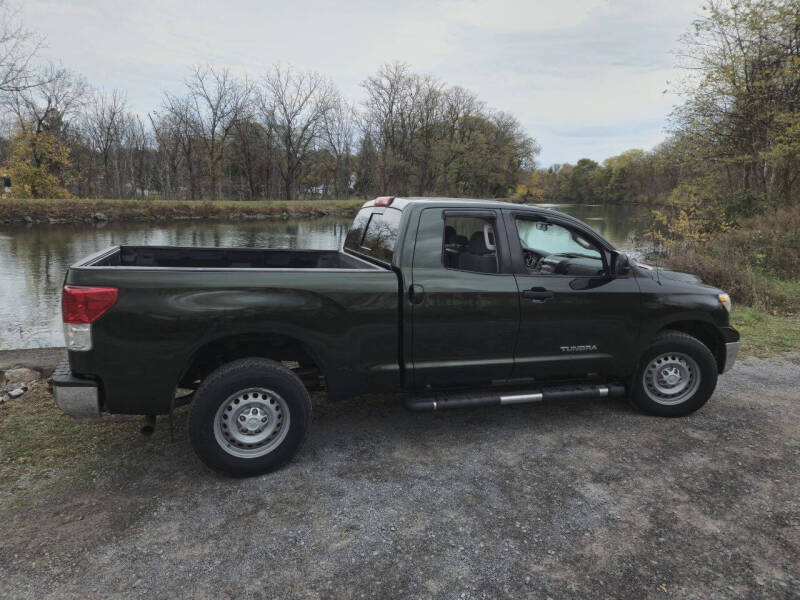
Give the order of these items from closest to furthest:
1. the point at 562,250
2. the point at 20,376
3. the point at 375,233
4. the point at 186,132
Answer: the point at 375,233 → the point at 562,250 → the point at 20,376 → the point at 186,132

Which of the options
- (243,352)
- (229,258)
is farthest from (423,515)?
(229,258)

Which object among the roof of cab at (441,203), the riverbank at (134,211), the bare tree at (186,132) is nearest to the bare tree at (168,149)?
the bare tree at (186,132)

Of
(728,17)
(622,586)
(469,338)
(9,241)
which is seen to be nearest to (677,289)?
(469,338)

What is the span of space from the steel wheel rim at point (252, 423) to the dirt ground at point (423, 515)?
9.2 inches

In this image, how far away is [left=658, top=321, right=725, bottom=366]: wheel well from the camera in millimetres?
4820

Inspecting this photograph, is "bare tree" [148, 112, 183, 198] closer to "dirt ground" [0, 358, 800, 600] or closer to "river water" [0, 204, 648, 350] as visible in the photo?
"river water" [0, 204, 648, 350]

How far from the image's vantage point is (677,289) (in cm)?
461

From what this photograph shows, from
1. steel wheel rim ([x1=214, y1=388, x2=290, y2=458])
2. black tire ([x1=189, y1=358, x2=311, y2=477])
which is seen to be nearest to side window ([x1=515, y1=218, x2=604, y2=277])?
black tire ([x1=189, y1=358, x2=311, y2=477])

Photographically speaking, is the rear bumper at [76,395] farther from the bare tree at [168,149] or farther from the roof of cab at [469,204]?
the bare tree at [168,149]

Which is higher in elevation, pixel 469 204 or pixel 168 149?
pixel 168 149

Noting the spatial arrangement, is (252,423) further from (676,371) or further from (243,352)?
(676,371)

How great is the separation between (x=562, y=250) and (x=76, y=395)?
420 cm

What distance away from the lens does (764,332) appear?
27.1ft

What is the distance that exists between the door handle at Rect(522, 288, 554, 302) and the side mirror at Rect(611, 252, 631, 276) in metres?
0.69
